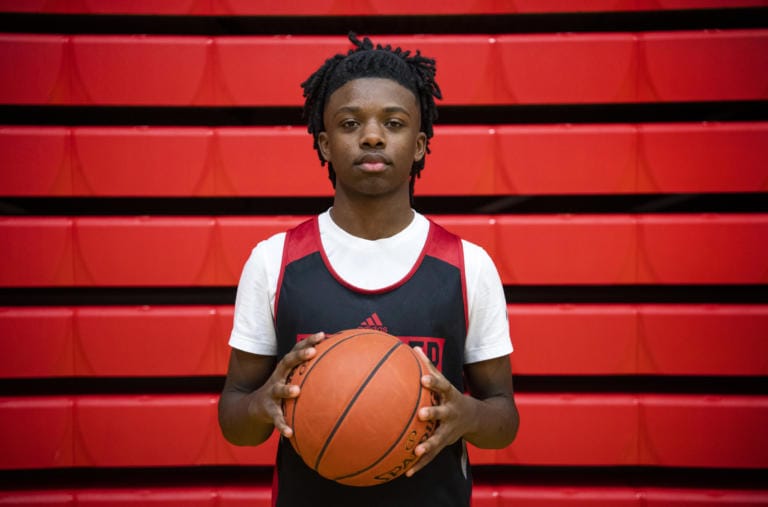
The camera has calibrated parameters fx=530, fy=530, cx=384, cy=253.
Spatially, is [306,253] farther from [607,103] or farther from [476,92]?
[607,103]

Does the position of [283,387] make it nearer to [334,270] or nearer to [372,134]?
[334,270]

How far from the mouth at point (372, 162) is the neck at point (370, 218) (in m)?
0.09

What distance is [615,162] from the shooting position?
224 centimetres

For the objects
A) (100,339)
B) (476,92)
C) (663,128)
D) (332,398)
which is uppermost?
(476,92)

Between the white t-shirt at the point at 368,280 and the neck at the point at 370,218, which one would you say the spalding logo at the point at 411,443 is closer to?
the white t-shirt at the point at 368,280

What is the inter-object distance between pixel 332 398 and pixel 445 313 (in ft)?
1.01

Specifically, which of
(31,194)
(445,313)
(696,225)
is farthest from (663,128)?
(31,194)

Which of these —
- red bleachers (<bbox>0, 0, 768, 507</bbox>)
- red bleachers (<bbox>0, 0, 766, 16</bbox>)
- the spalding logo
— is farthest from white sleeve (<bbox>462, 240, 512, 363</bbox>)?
red bleachers (<bbox>0, 0, 766, 16</bbox>)

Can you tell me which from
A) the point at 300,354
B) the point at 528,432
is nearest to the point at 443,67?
the point at 528,432

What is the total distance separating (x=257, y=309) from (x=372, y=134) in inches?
17.0

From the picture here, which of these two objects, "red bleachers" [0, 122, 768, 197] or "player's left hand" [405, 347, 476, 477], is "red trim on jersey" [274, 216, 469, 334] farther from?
"red bleachers" [0, 122, 768, 197]

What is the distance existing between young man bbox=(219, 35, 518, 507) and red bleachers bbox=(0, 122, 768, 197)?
3.52 ft

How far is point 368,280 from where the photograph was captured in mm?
1097

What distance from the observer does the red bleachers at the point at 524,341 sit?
2.22 meters
